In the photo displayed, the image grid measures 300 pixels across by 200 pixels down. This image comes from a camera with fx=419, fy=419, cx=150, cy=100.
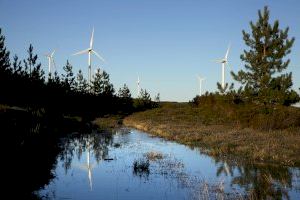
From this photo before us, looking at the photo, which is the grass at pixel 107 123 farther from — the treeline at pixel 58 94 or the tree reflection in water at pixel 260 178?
the tree reflection in water at pixel 260 178

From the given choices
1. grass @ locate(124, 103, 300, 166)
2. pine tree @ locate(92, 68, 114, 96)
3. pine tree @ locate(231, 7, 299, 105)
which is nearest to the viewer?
grass @ locate(124, 103, 300, 166)

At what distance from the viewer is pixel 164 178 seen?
19609 mm

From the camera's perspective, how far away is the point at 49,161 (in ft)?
80.4

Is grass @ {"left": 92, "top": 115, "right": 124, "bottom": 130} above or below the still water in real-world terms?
above

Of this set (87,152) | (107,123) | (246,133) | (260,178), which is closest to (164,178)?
(260,178)

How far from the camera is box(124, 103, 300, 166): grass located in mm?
26969

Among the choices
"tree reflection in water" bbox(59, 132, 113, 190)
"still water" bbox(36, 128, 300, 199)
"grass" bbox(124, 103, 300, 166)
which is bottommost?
"still water" bbox(36, 128, 300, 199)

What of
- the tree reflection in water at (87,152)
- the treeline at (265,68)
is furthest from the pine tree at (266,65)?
the tree reflection in water at (87,152)

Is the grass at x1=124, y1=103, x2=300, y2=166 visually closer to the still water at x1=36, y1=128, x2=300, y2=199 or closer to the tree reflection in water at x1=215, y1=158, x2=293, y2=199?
the tree reflection in water at x1=215, y1=158, x2=293, y2=199

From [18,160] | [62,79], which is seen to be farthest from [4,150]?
[62,79]

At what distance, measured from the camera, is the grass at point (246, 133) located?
27.0 meters

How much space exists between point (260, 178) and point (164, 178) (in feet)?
14.6

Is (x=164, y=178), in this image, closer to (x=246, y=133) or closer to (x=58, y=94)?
(x=246, y=133)

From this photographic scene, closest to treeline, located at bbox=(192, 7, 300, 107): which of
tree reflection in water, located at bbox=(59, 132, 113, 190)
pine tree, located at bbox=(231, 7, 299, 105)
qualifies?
pine tree, located at bbox=(231, 7, 299, 105)
